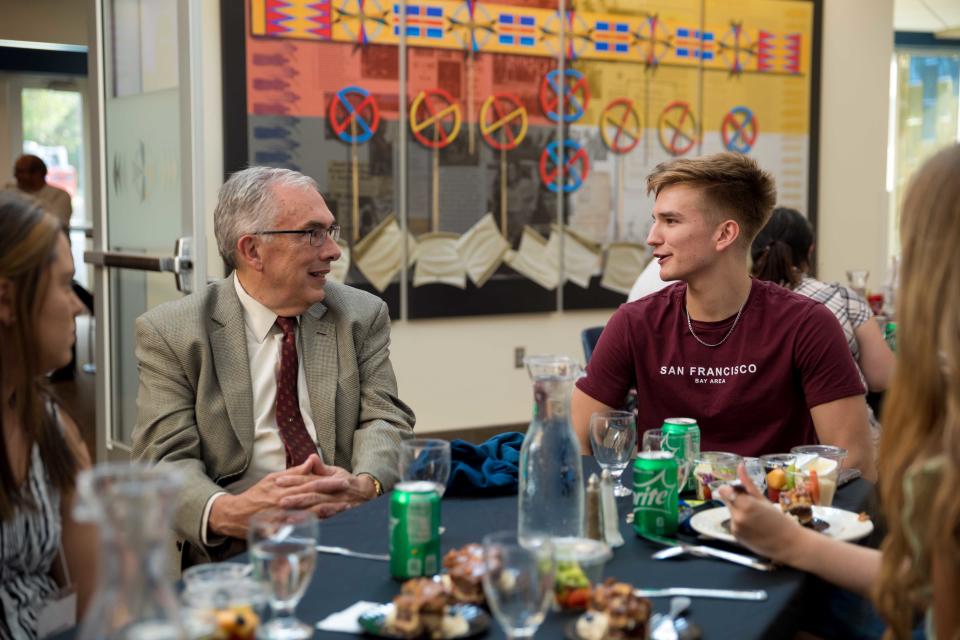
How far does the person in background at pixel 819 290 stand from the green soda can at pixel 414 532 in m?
2.07

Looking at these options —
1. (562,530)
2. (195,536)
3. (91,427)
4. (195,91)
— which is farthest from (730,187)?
(91,427)

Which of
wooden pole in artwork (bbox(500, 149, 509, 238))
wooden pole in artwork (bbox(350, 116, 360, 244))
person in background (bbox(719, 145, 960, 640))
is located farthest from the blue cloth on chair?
wooden pole in artwork (bbox(500, 149, 509, 238))

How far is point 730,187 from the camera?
266cm

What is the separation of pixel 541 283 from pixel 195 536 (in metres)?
3.79

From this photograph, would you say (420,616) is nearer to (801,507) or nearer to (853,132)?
(801,507)

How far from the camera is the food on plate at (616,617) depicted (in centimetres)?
128

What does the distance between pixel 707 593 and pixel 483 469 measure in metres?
0.69

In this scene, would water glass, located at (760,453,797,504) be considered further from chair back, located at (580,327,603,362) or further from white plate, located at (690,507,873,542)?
chair back, located at (580,327,603,362)

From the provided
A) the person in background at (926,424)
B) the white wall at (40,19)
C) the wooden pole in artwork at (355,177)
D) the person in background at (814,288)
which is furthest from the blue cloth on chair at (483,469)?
the white wall at (40,19)

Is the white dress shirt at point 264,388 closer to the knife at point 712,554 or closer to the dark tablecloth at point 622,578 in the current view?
the dark tablecloth at point 622,578

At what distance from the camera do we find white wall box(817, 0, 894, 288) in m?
6.76

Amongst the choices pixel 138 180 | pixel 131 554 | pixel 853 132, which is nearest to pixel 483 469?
pixel 131 554

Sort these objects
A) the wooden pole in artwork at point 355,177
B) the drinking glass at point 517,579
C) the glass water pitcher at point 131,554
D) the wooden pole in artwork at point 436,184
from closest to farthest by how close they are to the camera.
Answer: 1. the glass water pitcher at point 131,554
2. the drinking glass at point 517,579
3. the wooden pole in artwork at point 355,177
4. the wooden pole in artwork at point 436,184

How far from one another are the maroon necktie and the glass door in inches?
57.7
